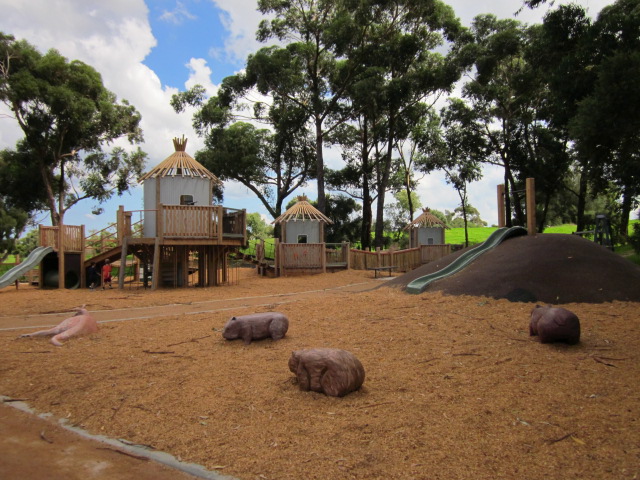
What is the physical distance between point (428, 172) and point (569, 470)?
37.6 m

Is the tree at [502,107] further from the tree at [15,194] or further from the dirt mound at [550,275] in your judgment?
the tree at [15,194]

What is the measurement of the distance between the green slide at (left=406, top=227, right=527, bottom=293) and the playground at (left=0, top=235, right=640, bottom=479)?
4.48 feet

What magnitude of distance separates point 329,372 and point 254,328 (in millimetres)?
2850

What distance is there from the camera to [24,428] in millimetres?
5078

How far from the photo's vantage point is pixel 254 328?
8172mm

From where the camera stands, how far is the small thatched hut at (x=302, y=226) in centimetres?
2886

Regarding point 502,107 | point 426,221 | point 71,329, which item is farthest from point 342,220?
point 71,329

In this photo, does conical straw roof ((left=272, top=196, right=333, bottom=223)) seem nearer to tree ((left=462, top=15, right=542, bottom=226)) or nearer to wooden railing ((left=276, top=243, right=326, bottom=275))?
wooden railing ((left=276, top=243, right=326, bottom=275))

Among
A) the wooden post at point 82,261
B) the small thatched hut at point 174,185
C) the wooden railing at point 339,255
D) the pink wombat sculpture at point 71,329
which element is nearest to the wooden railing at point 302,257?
the wooden railing at point 339,255

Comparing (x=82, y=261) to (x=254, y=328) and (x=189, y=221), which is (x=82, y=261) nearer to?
(x=189, y=221)

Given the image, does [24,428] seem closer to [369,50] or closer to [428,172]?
[369,50]

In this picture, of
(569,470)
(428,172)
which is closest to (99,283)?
(569,470)

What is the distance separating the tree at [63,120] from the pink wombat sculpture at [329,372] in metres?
30.4

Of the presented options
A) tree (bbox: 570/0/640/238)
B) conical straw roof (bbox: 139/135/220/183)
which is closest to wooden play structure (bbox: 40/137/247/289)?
conical straw roof (bbox: 139/135/220/183)
